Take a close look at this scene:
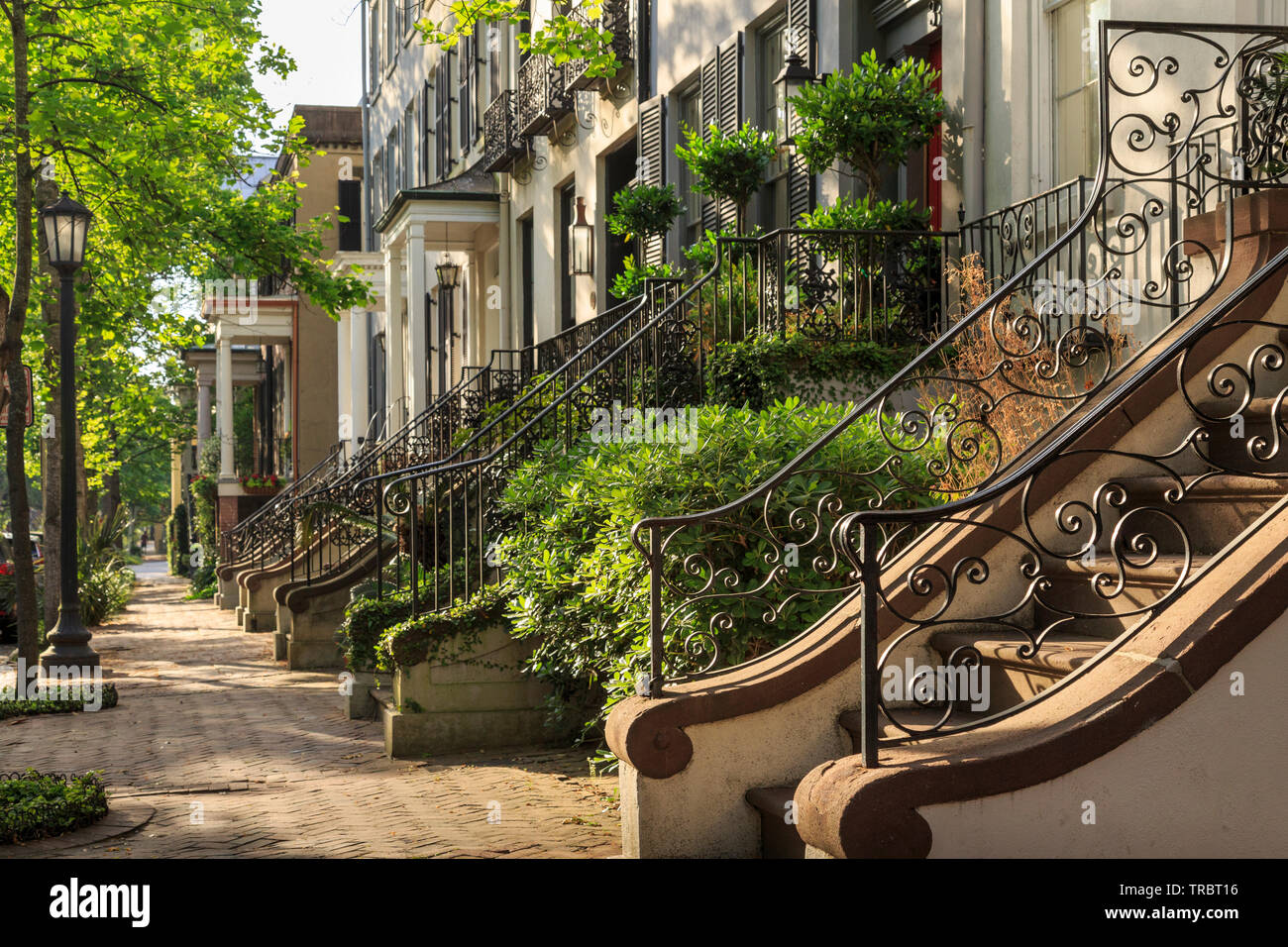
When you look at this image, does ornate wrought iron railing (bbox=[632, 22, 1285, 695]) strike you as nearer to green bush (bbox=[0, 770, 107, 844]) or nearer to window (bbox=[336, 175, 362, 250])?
green bush (bbox=[0, 770, 107, 844])

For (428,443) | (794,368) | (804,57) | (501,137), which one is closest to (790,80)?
(804,57)

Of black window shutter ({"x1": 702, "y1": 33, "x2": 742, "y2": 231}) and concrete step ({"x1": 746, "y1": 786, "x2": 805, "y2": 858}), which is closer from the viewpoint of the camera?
concrete step ({"x1": 746, "y1": 786, "x2": 805, "y2": 858})

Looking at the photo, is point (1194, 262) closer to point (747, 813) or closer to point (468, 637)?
point (747, 813)

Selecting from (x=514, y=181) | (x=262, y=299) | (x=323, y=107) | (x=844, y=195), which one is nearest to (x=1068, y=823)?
(x=844, y=195)

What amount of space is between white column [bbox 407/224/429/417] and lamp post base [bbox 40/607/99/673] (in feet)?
24.2

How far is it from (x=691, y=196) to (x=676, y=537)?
8436 mm

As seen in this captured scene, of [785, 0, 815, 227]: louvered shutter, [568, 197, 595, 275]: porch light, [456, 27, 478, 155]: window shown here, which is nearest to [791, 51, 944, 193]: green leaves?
[785, 0, 815, 227]: louvered shutter

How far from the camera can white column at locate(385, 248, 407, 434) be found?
70.3 feet

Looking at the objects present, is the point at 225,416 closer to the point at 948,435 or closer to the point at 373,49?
the point at 373,49

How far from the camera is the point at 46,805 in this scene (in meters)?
6.59

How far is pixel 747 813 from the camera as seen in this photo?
5098 mm

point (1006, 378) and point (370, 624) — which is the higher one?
point (1006, 378)

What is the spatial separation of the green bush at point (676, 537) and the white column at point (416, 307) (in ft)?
→ 39.4
